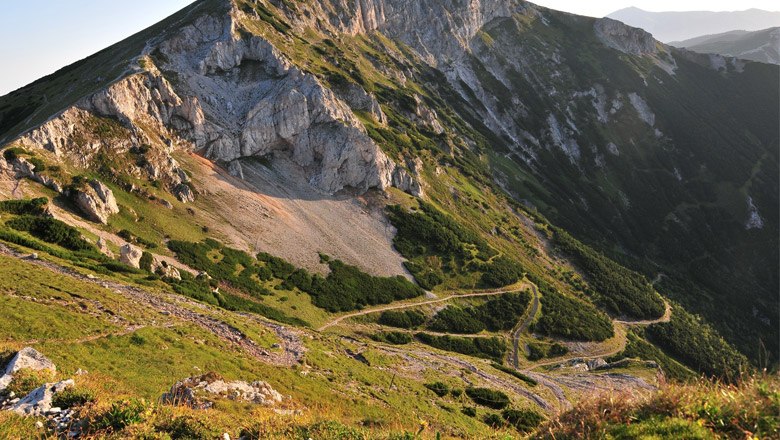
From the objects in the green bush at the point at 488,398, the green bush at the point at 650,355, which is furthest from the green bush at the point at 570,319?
the green bush at the point at 488,398

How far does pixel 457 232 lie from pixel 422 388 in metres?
69.4

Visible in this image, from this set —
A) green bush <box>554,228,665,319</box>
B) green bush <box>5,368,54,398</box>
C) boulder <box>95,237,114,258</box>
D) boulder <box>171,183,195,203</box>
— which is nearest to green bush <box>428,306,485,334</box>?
green bush <box>554,228,665,319</box>

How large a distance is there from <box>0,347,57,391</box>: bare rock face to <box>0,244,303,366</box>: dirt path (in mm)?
17599

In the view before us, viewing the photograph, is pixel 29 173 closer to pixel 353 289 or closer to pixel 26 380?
pixel 353 289

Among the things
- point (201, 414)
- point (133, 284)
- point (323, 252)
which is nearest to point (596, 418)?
point (201, 414)

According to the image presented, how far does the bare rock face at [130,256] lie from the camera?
49500 millimetres

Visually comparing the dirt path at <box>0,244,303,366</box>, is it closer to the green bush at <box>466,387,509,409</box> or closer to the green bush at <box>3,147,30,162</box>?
the green bush at <box>466,387,509,409</box>

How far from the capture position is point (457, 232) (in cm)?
10606

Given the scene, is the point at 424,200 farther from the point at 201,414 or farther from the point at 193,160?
the point at 201,414

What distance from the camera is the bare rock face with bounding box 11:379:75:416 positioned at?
38.1 ft

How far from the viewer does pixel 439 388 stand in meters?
40.9

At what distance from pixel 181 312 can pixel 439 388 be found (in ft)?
84.7

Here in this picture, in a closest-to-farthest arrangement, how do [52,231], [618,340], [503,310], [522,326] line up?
1. [52,231]
2. [522,326]
3. [503,310]
4. [618,340]

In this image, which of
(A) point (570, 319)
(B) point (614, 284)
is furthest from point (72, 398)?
(B) point (614, 284)
